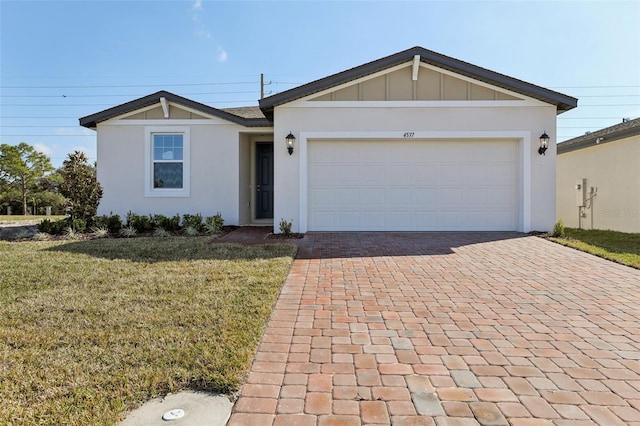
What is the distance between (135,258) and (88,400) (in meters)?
4.35

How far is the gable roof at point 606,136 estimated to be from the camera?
9.87 metres

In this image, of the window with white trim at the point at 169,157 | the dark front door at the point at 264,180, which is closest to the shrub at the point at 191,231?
the window with white trim at the point at 169,157

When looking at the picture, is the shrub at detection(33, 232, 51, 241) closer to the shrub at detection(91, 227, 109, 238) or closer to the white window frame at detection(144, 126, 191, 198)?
the shrub at detection(91, 227, 109, 238)

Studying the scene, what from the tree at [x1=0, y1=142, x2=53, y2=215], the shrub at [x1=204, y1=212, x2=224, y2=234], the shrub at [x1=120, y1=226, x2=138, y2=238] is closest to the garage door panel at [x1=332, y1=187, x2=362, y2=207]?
the shrub at [x1=204, y1=212, x2=224, y2=234]

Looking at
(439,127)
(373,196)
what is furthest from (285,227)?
(439,127)

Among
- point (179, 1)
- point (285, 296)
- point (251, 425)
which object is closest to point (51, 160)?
point (179, 1)

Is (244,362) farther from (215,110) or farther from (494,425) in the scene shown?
(215,110)

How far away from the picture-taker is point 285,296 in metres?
4.18

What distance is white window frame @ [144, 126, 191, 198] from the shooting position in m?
10.1

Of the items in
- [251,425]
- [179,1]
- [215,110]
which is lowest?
[251,425]

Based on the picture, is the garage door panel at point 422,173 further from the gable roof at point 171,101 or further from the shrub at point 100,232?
the shrub at point 100,232

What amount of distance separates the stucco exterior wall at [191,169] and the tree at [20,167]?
776 inches

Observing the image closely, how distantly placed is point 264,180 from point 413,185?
4.99m

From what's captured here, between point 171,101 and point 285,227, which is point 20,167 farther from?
point 285,227
